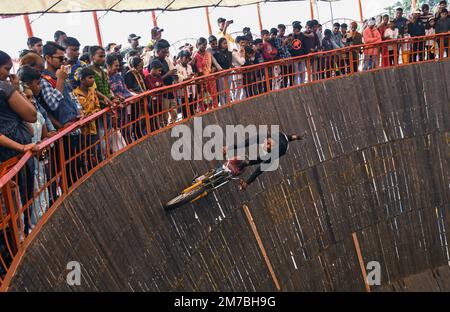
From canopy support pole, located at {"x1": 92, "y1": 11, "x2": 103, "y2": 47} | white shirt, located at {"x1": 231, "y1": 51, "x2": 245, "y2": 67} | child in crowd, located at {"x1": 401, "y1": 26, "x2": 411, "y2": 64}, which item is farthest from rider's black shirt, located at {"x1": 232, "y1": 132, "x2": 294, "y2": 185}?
child in crowd, located at {"x1": 401, "y1": 26, "x2": 411, "y2": 64}

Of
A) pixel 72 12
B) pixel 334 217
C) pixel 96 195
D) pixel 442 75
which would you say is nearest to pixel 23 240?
pixel 96 195

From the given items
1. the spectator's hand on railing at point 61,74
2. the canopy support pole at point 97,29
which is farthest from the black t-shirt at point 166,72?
the spectator's hand on railing at point 61,74

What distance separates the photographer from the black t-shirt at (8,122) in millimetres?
4621

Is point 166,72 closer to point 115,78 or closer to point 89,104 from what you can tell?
point 115,78

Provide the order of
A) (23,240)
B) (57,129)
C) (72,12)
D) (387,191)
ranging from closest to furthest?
(23,240), (57,129), (72,12), (387,191)

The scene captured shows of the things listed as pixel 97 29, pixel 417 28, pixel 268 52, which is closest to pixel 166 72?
pixel 97 29

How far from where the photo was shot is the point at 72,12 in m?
11.3

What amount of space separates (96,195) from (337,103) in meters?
7.80

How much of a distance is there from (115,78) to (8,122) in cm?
361

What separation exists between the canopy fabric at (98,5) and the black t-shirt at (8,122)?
16.7 ft

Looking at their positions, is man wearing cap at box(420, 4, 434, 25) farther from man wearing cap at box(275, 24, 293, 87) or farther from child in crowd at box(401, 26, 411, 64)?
man wearing cap at box(275, 24, 293, 87)

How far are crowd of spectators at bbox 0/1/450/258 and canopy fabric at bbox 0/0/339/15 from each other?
4.01 feet
